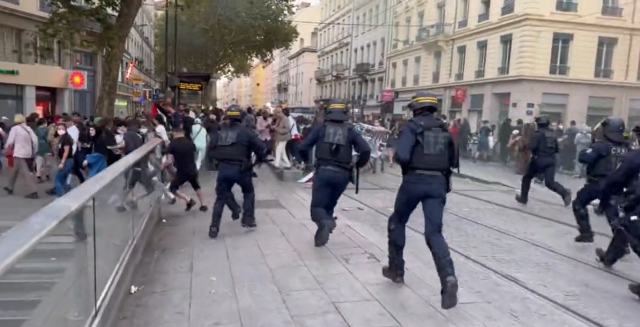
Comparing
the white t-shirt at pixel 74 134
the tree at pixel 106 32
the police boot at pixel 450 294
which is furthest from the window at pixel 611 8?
the police boot at pixel 450 294

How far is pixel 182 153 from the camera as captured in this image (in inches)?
332

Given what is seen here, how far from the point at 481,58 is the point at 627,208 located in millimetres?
27464

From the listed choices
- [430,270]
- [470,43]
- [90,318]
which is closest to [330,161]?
[430,270]

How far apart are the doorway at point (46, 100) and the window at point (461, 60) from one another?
2280 centimetres

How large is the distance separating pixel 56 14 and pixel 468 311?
44.5 ft

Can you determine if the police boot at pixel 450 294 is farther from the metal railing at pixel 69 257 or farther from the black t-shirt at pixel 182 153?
the black t-shirt at pixel 182 153

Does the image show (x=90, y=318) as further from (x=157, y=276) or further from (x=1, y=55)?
(x=1, y=55)

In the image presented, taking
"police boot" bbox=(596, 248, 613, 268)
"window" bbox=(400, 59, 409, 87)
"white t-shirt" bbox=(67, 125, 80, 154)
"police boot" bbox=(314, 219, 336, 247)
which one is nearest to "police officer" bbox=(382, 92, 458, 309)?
"police boot" bbox=(314, 219, 336, 247)

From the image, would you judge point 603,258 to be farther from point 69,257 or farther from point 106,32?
point 106,32

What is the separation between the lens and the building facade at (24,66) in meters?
22.5

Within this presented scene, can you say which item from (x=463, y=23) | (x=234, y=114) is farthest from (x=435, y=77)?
(x=234, y=114)

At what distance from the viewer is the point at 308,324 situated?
444 cm

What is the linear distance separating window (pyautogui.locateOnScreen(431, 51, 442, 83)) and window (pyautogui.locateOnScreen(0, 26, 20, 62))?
24.4 meters

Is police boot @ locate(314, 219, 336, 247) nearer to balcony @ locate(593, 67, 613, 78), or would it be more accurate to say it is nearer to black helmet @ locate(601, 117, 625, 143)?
black helmet @ locate(601, 117, 625, 143)
